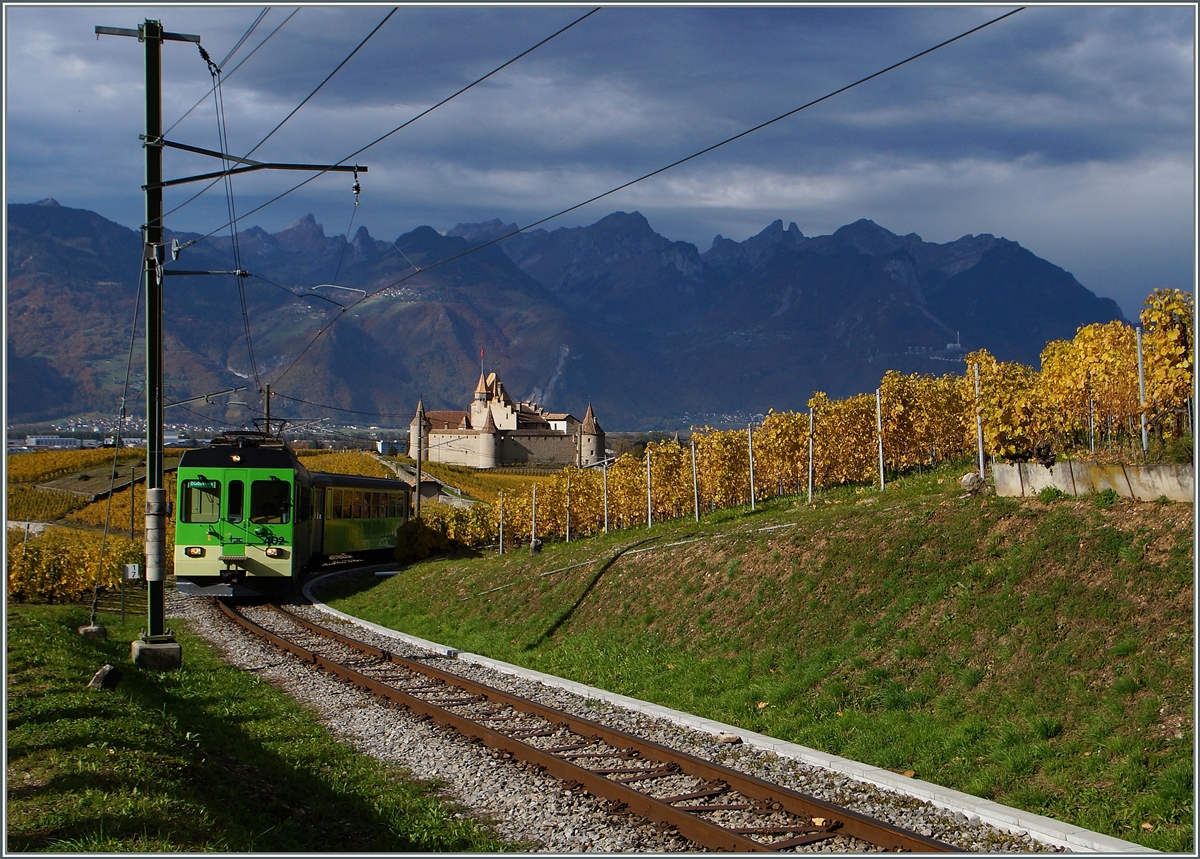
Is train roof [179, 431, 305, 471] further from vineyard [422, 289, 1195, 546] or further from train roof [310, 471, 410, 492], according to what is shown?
vineyard [422, 289, 1195, 546]

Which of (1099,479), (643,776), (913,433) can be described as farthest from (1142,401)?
(913,433)

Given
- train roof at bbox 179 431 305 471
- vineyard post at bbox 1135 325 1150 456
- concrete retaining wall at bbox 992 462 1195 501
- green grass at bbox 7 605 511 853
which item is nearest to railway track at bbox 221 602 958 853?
green grass at bbox 7 605 511 853

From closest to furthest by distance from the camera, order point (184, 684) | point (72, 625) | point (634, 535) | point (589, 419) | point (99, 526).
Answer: point (184, 684) → point (72, 625) → point (634, 535) → point (99, 526) → point (589, 419)

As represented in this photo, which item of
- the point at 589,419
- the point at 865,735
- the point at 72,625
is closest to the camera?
the point at 865,735

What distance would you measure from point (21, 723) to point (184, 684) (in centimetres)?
464

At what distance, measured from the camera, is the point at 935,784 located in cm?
836

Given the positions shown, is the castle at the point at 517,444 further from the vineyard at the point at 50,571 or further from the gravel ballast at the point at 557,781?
the gravel ballast at the point at 557,781

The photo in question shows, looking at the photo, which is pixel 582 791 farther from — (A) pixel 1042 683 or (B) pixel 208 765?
(A) pixel 1042 683

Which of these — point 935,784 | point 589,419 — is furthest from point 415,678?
point 589,419

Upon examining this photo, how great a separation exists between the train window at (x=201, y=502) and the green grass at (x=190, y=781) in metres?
12.1

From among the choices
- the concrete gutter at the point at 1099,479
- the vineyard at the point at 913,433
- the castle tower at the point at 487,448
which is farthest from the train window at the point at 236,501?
the castle tower at the point at 487,448

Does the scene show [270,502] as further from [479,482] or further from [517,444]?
[517,444]

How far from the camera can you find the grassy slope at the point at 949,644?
8.11 meters

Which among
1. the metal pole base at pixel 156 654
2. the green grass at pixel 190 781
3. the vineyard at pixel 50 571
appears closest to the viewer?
the green grass at pixel 190 781
